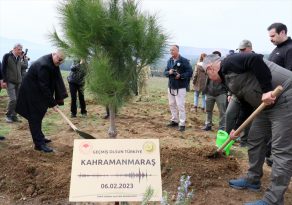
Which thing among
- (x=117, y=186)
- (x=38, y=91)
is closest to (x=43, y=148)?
(x=38, y=91)

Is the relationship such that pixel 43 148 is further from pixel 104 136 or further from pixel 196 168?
pixel 196 168

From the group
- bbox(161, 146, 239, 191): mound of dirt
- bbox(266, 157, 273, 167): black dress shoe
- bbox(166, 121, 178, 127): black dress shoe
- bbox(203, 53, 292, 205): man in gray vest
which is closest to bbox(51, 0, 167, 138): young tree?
bbox(203, 53, 292, 205): man in gray vest

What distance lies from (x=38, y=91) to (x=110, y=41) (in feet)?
7.66

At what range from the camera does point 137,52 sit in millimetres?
4227

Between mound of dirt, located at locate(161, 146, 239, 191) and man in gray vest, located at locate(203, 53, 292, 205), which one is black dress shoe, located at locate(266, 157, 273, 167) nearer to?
mound of dirt, located at locate(161, 146, 239, 191)

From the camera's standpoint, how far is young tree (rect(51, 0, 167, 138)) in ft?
13.0

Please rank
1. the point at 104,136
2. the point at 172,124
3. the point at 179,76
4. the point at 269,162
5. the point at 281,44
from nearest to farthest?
the point at 281,44 < the point at 269,162 < the point at 104,136 < the point at 179,76 < the point at 172,124

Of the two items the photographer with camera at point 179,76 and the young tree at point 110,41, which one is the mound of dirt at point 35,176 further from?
the photographer with camera at point 179,76

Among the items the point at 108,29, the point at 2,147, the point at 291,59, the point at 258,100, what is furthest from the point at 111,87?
the point at 2,147

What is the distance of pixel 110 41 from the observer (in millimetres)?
4105

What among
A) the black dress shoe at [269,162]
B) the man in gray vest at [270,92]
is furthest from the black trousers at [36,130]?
the black dress shoe at [269,162]

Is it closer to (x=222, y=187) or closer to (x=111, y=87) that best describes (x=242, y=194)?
(x=222, y=187)

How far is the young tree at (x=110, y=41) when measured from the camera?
3973mm

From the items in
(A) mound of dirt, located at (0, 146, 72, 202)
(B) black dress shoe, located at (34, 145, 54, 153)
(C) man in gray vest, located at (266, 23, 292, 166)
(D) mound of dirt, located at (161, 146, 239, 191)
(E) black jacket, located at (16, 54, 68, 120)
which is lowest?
(B) black dress shoe, located at (34, 145, 54, 153)
